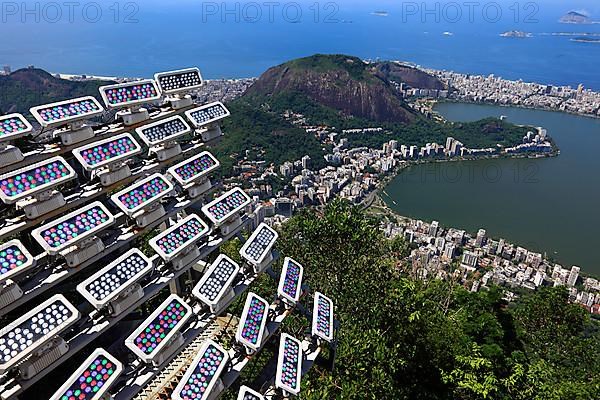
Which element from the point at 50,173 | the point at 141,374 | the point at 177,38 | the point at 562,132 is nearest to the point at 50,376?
the point at 141,374

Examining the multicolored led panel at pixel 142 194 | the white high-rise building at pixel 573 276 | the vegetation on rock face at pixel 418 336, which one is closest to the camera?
the multicolored led panel at pixel 142 194

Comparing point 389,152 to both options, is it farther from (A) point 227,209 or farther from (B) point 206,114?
(A) point 227,209

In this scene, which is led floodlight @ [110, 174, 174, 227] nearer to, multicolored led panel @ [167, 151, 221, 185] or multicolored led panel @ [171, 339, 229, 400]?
multicolored led panel @ [167, 151, 221, 185]

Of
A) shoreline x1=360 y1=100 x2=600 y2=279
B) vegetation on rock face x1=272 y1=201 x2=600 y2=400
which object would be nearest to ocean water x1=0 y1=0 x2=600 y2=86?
shoreline x1=360 y1=100 x2=600 y2=279

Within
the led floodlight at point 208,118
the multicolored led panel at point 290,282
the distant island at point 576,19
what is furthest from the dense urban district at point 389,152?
the distant island at point 576,19

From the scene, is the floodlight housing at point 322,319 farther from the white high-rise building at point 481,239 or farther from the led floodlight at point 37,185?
the white high-rise building at point 481,239

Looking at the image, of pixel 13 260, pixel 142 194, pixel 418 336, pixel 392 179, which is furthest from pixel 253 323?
pixel 392 179
